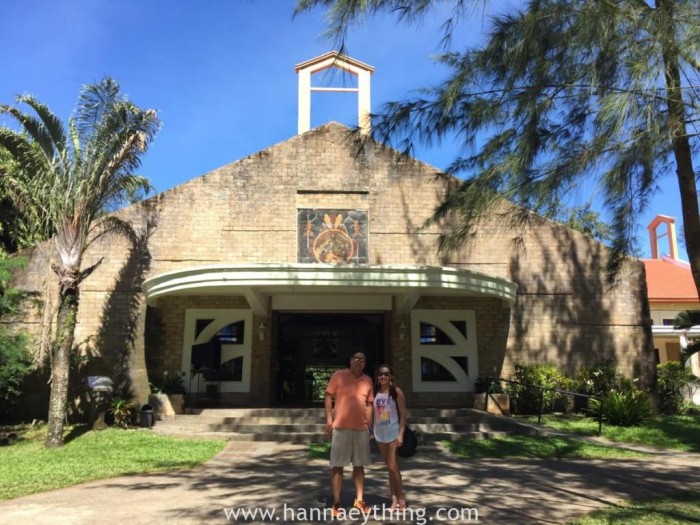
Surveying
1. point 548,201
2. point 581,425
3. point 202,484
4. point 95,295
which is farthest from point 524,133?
point 95,295

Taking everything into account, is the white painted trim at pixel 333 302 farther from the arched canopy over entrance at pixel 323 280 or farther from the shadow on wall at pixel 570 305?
the shadow on wall at pixel 570 305

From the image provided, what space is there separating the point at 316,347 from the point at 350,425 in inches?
454

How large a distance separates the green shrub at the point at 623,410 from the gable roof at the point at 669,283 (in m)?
12.0

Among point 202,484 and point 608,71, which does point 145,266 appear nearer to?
point 202,484

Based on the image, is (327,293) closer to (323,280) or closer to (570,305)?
(323,280)

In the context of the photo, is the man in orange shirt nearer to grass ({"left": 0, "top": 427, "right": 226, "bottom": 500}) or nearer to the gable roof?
grass ({"left": 0, "top": 427, "right": 226, "bottom": 500})

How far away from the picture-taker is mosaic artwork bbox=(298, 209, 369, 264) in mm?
14750

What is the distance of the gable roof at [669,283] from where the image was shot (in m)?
22.6

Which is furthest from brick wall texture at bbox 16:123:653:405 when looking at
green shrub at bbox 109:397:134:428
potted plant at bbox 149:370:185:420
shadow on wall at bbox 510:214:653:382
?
green shrub at bbox 109:397:134:428

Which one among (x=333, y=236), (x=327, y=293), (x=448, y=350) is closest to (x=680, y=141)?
(x=327, y=293)

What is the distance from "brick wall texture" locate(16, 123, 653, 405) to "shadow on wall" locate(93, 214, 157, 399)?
0.03 m

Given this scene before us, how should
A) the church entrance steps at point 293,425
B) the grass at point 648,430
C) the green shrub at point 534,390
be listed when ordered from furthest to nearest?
1. the green shrub at point 534,390
2. the church entrance steps at point 293,425
3. the grass at point 648,430

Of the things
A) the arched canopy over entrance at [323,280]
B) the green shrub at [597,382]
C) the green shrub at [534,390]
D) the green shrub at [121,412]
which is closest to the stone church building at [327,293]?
the green shrub at [597,382]

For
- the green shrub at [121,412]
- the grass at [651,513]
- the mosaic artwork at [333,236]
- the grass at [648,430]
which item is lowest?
the grass at [651,513]
